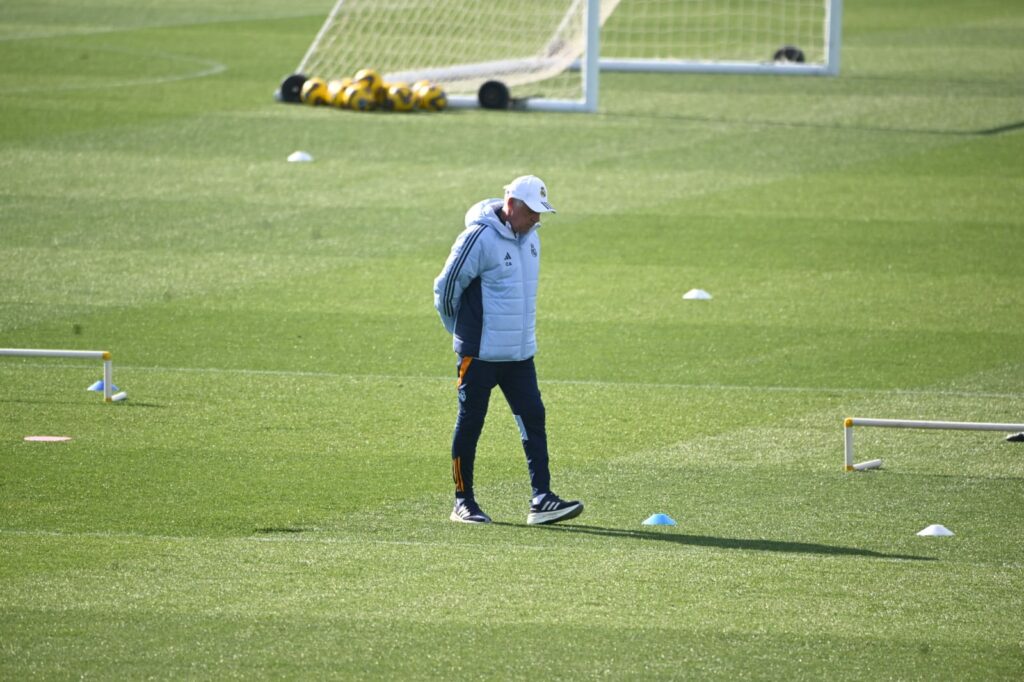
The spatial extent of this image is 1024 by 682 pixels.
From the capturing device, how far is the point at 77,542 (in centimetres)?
828

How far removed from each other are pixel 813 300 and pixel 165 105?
13.2m

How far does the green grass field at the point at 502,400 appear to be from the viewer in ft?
23.4

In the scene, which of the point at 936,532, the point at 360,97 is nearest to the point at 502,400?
the point at 936,532

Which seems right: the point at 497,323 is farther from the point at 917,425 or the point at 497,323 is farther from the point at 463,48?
the point at 463,48

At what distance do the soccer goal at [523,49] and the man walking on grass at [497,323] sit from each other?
16623 mm

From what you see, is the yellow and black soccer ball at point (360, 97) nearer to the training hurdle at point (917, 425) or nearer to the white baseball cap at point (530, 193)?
the training hurdle at point (917, 425)

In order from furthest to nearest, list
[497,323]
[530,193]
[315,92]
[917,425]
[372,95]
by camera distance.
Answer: [315,92], [372,95], [917,425], [497,323], [530,193]

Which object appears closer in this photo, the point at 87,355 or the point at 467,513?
the point at 467,513

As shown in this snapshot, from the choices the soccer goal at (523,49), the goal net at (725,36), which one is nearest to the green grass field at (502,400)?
the soccer goal at (523,49)

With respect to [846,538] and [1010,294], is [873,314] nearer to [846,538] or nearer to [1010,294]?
[1010,294]

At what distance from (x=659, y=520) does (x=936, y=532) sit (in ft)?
4.77

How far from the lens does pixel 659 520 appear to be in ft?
29.3

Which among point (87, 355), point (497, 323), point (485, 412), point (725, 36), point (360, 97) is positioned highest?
point (497, 323)

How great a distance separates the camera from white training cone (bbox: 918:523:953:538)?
8711mm
